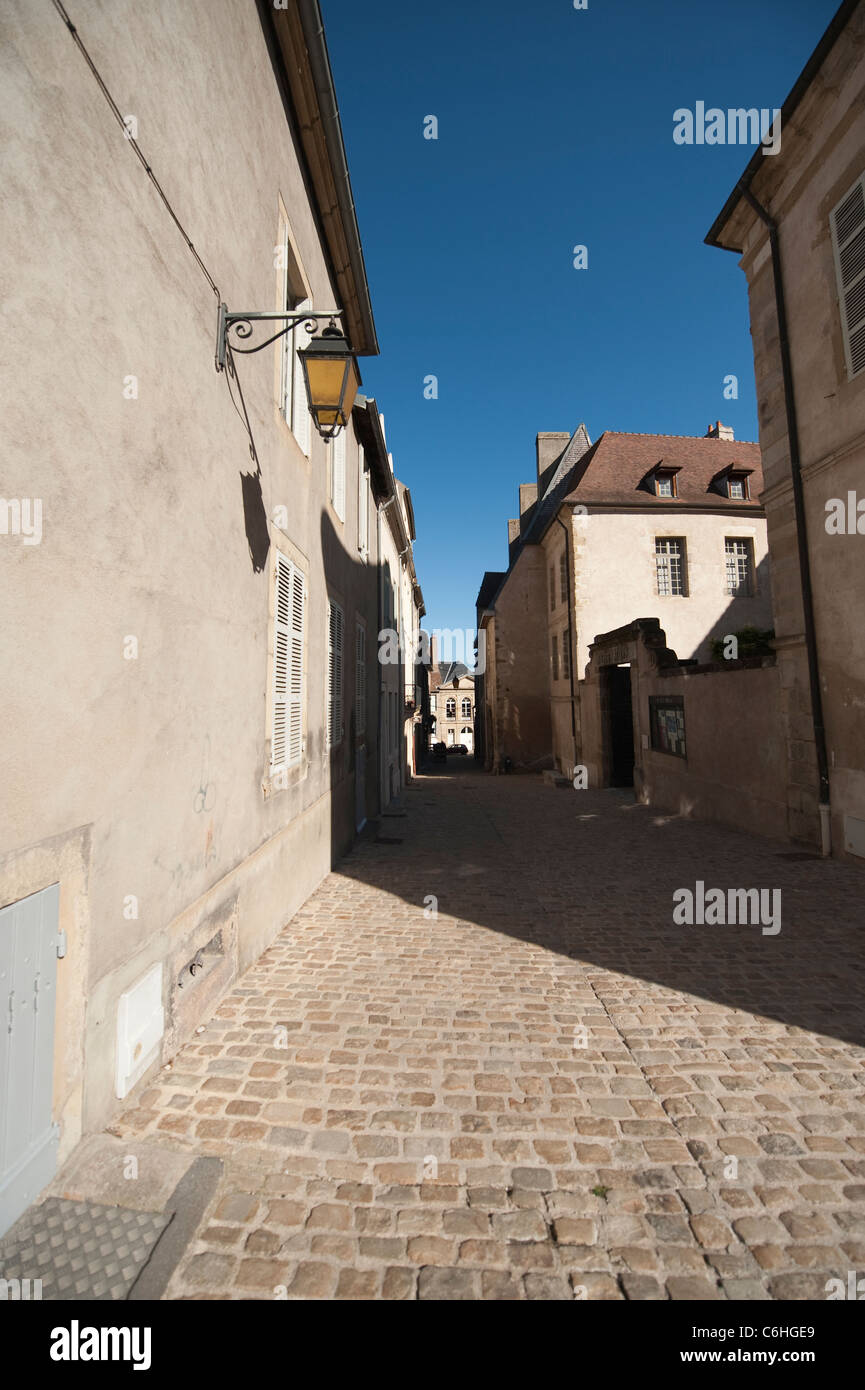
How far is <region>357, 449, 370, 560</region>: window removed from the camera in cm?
1052

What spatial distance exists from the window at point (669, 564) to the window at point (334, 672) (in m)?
15.3

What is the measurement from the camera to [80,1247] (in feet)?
6.42

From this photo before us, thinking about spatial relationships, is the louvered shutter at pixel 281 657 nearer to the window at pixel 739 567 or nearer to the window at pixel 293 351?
the window at pixel 293 351

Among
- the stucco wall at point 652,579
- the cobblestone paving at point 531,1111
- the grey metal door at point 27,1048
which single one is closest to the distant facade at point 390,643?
the stucco wall at point 652,579

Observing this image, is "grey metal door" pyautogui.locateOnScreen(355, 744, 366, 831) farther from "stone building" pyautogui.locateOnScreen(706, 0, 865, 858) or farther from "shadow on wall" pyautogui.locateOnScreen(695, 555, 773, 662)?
"shadow on wall" pyautogui.locateOnScreen(695, 555, 773, 662)

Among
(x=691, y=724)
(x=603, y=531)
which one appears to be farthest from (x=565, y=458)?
(x=691, y=724)

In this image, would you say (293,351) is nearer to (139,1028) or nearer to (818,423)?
(139,1028)

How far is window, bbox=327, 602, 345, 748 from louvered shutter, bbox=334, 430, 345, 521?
1.43 metres

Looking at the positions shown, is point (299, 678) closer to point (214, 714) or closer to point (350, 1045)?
point (214, 714)

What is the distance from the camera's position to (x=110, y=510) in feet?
8.24

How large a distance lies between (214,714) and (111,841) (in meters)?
1.27

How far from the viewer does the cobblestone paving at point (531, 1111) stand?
2.02m

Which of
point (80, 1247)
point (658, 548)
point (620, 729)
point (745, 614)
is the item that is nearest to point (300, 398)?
point (80, 1247)
